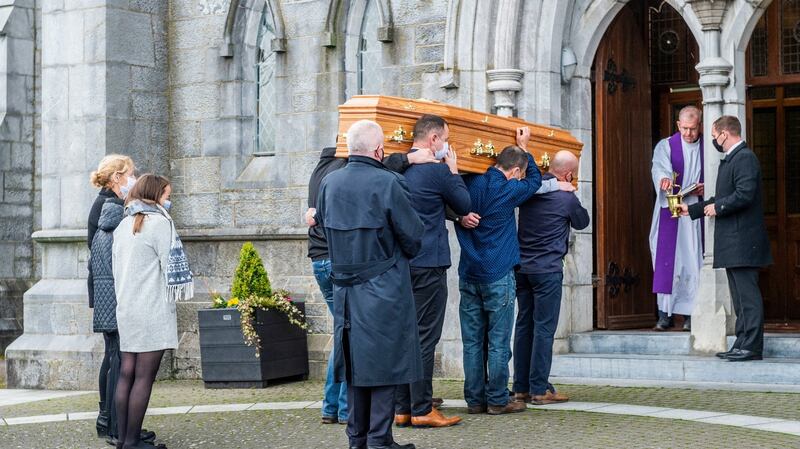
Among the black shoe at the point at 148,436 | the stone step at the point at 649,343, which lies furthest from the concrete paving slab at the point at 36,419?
the stone step at the point at 649,343

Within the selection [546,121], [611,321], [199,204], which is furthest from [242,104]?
[611,321]

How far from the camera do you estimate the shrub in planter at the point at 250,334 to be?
39.1 feet

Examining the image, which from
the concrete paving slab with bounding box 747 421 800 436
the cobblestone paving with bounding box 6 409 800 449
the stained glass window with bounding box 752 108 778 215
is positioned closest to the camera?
the cobblestone paving with bounding box 6 409 800 449

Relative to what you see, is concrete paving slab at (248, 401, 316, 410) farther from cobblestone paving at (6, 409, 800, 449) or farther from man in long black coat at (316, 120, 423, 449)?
man in long black coat at (316, 120, 423, 449)

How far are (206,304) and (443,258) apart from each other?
17.8ft

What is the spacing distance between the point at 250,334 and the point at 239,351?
226mm

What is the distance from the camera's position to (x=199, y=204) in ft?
45.7

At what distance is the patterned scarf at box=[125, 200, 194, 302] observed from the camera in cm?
805

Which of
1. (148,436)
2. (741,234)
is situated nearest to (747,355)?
(741,234)

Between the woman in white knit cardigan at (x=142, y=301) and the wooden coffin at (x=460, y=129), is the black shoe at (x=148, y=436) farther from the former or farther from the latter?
the wooden coffin at (x=460, y=129)

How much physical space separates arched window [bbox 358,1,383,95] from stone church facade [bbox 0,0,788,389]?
15mm

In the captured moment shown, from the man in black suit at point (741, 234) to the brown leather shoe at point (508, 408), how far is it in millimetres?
2149

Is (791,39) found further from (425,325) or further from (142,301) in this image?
(142,301)

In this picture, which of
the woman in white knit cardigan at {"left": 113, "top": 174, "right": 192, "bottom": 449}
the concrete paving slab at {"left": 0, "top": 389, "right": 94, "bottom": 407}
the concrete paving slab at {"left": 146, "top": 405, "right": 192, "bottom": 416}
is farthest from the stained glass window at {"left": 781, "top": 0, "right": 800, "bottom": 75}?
the concrete paving slab at {"left": 0, "top": 389, "right": 94, "bottom": 407}
